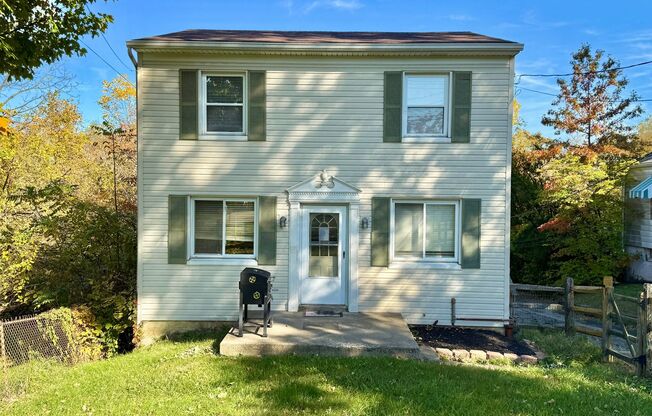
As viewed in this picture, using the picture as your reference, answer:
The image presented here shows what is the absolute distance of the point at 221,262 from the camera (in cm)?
835

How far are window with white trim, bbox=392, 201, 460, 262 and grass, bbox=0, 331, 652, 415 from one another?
284 cm

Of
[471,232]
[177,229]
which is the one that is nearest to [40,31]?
[177,229]

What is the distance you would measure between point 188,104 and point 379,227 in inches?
184

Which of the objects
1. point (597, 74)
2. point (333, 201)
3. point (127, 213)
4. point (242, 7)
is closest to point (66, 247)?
point (127, 213)

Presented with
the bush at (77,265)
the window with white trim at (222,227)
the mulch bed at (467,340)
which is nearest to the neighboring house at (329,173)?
the window with white trim at (222,227)

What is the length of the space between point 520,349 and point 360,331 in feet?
9.52

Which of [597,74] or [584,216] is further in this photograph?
[597,74]

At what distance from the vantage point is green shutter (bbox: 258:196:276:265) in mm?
8312

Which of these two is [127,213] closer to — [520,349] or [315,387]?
[315,387]

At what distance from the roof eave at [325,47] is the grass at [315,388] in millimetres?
Answer: 5816

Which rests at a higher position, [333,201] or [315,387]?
[333,201]

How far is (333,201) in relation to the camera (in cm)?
833

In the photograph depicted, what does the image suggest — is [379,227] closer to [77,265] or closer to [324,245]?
[324,245]

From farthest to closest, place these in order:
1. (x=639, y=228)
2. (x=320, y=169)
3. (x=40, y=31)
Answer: (x=639, y=228) < (x=320, y=169) < (x=40, y=31)
